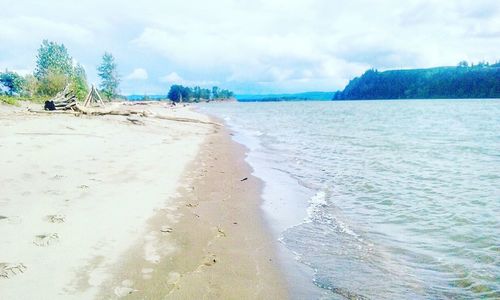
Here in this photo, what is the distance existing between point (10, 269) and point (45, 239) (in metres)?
0.87

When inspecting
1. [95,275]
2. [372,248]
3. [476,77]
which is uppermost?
[476,77]

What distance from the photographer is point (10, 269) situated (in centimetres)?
407

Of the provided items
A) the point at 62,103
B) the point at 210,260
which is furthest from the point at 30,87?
the point at 210,260

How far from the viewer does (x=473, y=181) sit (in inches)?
449

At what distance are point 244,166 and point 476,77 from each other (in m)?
186

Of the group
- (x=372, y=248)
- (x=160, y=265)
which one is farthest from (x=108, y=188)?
(x=372, y=248)

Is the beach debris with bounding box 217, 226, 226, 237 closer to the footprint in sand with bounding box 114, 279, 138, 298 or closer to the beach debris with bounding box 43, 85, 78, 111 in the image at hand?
the footprint in sand with bounding box 114, 279, 138, 298

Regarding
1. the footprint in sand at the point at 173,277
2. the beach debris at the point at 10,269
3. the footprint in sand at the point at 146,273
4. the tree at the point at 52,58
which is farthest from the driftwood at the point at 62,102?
the tree at the point at 52,58

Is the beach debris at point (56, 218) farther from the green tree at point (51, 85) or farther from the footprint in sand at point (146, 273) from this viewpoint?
the green tree at point (51, 85)

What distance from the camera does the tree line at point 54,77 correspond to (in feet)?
158

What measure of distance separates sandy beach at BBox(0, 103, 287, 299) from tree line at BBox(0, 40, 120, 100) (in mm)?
25187

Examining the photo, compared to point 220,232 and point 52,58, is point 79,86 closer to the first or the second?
point 52,58

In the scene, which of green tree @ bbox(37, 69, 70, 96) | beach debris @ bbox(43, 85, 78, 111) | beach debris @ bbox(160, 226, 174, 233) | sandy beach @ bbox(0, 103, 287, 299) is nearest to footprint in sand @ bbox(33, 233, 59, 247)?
sandy beach @ bbox(0, 103, 287, 299)

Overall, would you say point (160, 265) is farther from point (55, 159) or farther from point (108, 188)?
point (55, 159)
